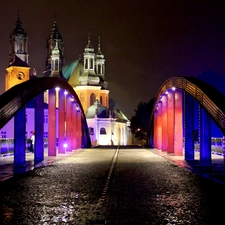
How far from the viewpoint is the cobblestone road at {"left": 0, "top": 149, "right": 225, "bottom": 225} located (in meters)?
8.05

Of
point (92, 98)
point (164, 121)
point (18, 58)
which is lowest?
point (164, 121)

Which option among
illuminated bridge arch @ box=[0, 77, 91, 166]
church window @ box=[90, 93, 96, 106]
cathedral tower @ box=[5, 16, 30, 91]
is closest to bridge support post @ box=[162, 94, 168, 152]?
illuminated bridge arch @ box=[0, 77, 91, 166]

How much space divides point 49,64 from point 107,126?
26.9 m

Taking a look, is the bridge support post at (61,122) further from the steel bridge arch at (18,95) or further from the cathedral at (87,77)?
the cathedral at (87,77)

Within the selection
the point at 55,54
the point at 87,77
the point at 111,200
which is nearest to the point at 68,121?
the point at 111,200

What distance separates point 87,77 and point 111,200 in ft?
308

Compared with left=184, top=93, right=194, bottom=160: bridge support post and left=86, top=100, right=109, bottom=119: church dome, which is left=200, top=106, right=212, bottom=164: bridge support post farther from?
left=86, top=100, right=109, bottom=119: church dome

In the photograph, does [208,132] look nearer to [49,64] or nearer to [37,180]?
[37,180]

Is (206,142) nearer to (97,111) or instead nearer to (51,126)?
(51,126)

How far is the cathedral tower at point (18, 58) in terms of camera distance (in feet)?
323

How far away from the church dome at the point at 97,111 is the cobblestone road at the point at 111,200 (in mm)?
82117

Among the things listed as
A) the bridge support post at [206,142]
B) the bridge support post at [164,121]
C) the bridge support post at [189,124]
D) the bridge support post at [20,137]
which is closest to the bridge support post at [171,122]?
the bridge support post at [164,121]

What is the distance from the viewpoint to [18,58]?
99062 millimetres

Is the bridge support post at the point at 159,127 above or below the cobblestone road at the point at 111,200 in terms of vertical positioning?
above
